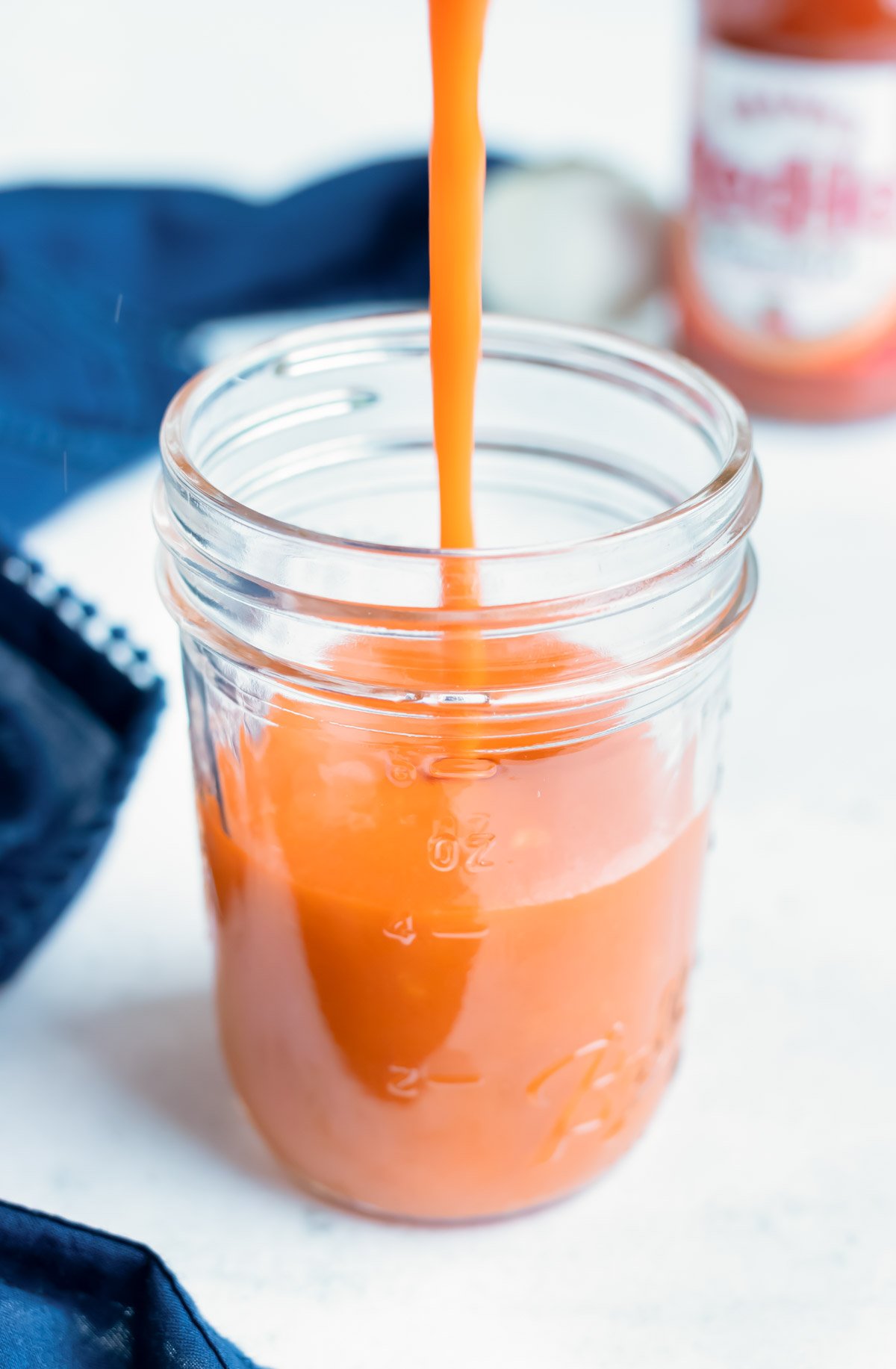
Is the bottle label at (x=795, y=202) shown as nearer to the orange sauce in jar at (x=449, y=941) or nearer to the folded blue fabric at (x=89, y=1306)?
the orange sauce in jar at (x=449, y=941)

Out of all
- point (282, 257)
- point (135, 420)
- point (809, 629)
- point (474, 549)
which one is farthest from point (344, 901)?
point (282, 257)

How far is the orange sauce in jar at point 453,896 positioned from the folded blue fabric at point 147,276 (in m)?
0.57

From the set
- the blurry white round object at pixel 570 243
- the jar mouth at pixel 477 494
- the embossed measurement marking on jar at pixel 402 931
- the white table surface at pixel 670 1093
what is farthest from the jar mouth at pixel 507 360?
the blurry white round object at pixel 570 243

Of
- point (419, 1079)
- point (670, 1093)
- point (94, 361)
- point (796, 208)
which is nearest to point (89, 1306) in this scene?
point (419, 1079)

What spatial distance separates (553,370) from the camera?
721 millimetres

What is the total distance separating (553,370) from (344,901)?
279mm

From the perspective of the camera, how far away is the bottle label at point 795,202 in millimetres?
1127

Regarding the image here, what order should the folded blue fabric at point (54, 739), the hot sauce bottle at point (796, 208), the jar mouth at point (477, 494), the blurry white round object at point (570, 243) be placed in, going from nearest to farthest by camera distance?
the jar mouth at point (477, 494), the folded blue fabric at point (54, 739), the hot sauce bottle at point (796, 208), the blurry white round object at point (570, 243)

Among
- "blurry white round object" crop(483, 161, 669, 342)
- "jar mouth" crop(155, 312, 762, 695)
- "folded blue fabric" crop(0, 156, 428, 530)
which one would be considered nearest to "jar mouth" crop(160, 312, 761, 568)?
"jar mouth" crop(155, 312, 762, 695)

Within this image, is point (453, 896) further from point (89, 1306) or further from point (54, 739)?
point (54, 739)

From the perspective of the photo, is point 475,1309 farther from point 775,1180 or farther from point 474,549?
point 474,549

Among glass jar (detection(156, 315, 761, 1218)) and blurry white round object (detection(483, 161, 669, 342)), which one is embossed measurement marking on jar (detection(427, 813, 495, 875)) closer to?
glass jar (detection(156, 315, 761, 1218))

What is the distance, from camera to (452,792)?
22.7 inches

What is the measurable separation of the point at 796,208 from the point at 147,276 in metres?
0.53
